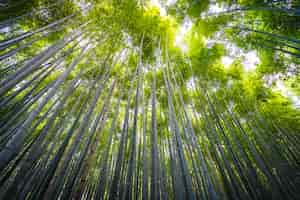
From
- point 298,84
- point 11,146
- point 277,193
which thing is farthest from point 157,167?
point 298,84

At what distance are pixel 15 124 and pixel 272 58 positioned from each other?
5.52 metres

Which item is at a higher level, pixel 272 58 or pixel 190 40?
pixel 190 40

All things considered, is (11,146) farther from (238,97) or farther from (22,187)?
(238,97)

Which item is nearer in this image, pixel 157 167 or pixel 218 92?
pixel 157 167

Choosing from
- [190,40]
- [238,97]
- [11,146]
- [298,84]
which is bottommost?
[238,97]

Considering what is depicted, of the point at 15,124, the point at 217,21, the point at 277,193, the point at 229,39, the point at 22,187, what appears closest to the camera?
the point at 22,187

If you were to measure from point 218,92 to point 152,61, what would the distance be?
2.01 m

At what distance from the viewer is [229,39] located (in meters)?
3.87

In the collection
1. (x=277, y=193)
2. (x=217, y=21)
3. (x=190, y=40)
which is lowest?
(x=277, y=193)

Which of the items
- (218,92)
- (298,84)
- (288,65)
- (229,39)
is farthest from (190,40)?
(298,84)

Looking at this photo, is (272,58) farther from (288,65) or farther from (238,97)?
(238,97)

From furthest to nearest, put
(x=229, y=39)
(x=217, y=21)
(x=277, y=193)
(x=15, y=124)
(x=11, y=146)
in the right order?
(x=229, y=39) < (x=217, y=21) < (x=15, y=124) < (x=277, y=193) < (x=11, y=146)

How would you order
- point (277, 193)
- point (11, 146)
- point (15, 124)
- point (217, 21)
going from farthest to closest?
point (217, 21), point (15, 124), point (277, 193), point (11, 146)

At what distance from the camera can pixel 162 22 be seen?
389 centimetres
